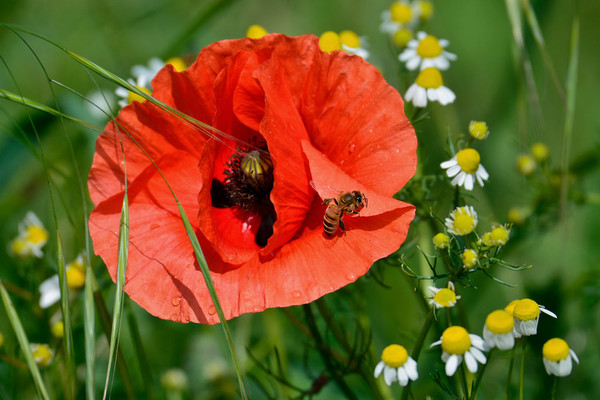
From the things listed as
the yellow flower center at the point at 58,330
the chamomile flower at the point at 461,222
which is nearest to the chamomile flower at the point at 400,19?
the chamomile flower at the point at 461,222

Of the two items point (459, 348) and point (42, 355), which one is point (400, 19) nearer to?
point (459, 348)


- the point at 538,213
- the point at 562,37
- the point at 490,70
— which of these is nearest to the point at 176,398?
the point at 538,213

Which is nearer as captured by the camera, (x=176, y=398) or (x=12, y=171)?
(x=176, y=398)

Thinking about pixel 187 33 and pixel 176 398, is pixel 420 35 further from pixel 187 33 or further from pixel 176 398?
pixel 176 398

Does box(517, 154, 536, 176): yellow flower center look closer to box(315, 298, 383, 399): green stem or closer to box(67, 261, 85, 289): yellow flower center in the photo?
box(315, 298, 383, 399): green stem

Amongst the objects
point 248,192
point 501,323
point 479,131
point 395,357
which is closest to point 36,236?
point 248,192

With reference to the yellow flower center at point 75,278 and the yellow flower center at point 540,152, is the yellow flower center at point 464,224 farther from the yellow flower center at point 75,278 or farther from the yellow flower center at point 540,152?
the yellow flower center at point 75,278
